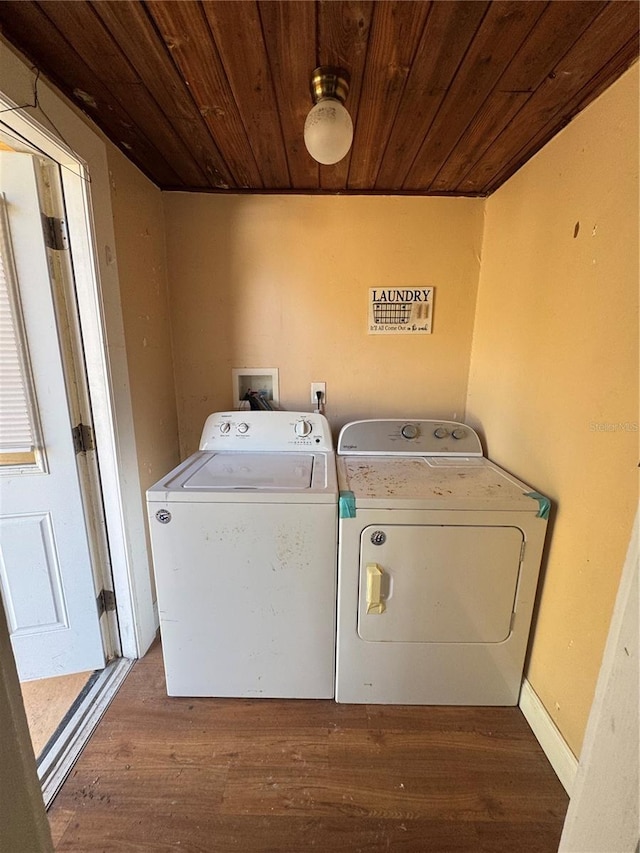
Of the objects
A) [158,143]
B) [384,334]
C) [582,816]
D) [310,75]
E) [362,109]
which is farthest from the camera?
[384,334]

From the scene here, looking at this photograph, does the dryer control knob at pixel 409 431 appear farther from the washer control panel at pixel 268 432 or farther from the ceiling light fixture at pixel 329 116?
the ceiling light fixture at pixel 329 116

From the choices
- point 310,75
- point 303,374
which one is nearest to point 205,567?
point 303,374

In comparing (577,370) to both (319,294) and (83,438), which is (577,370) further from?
(83,438)

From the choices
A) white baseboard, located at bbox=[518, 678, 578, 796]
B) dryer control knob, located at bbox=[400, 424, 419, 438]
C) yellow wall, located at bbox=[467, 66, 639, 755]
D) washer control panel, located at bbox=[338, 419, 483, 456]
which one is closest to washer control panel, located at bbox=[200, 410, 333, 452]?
washer control panel, located at bbox=[338, 419, 483, 456]

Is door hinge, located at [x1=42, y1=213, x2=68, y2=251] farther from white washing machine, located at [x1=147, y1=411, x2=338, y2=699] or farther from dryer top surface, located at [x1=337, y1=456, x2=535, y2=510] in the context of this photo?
dryer top surface, located at [x1=337, y1=456, x2=535, y2=510]

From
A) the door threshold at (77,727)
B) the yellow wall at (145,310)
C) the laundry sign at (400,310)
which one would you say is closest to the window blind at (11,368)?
the yellow wall at (145,310)

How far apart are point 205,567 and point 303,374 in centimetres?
108

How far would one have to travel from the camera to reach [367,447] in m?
1.72

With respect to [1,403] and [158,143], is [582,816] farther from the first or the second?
[158,143]

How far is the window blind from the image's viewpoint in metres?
1.20

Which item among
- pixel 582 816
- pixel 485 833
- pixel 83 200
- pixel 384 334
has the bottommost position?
pixel 485 833

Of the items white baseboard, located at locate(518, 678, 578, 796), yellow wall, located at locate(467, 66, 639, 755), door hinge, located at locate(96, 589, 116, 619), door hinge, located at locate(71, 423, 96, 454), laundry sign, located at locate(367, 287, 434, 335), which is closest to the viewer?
yellow wall, located at locate(467, 66, 639, 755)

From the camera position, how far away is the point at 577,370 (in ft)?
3.66

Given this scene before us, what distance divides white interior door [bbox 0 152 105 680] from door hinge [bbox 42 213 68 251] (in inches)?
0.9
